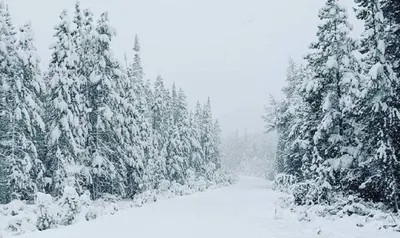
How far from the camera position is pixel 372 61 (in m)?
14.9

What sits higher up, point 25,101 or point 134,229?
point 25,101

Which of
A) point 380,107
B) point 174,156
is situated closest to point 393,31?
point 380,107

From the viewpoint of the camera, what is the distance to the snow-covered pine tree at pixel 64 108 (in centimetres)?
2248

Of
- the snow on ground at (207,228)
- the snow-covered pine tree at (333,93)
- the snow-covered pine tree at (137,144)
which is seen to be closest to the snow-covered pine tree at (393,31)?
the snow-covered pine tree at (333,93)

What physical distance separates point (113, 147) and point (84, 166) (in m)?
3.76

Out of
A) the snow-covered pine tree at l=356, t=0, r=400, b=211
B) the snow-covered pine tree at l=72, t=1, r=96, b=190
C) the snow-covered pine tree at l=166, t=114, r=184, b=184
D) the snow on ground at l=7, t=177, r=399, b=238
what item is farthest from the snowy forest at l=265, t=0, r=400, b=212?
the snow-covered pine tree at l=166, t=114, r=184, b=184

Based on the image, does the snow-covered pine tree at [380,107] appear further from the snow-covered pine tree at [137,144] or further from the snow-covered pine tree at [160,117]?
the snow-covered pine tree at [160,117]

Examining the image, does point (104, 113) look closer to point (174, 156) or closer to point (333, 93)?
point (333, 93)

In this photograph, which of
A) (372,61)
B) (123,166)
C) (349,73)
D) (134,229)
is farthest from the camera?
(123,166)

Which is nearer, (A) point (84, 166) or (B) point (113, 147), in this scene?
(A) point (84, 166)

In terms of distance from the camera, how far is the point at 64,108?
2253 cm

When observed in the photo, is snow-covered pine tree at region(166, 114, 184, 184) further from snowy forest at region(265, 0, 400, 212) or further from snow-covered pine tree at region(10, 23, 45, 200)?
snowy forest at region(265, 0, 400, 212)

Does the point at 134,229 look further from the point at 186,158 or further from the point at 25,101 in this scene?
the point at 186,158

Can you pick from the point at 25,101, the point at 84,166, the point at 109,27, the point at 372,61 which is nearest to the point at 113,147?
the point at 84,166
